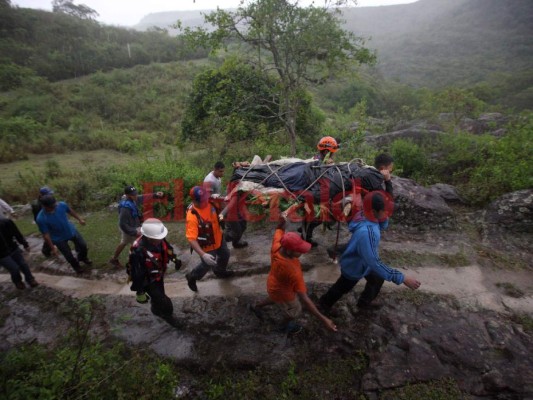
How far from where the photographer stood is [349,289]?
3986 millimetres

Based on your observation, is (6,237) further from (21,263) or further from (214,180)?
(214,180)

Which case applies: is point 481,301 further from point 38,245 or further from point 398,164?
point 38,245

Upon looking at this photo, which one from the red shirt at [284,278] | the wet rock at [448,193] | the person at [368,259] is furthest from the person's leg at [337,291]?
the wet rock at [448,193]

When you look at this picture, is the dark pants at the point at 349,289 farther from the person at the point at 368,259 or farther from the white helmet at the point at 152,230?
the white helmet at the point at 152,230

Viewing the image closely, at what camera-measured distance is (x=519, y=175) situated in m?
6.58

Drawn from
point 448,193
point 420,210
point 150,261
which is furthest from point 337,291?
point 448,193

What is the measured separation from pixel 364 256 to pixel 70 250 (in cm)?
564

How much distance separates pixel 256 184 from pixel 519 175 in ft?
20.0

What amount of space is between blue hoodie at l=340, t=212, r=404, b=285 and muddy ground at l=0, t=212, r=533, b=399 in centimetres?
95

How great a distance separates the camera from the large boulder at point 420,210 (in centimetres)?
632

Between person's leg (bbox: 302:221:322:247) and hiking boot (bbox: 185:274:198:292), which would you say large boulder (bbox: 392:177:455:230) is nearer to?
person's leg (bbox: 302:221:322:247)

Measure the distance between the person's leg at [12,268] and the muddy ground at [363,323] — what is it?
0.23 meters

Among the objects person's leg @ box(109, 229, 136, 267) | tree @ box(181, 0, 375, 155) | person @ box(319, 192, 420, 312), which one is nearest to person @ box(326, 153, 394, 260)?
person @ box(319, 192, 420, 312)

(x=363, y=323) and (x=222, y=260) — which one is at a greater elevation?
(x=222, y=260)
